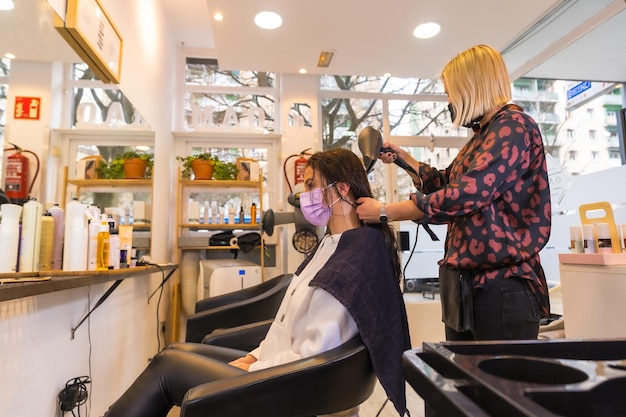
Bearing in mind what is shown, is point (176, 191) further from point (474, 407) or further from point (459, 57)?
point (474, 407)

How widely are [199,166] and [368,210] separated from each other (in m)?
2.78

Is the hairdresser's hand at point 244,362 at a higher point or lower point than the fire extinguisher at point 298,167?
lower

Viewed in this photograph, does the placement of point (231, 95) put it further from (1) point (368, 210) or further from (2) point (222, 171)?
(1) point (368, 210)

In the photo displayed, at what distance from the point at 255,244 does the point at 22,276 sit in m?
2.56

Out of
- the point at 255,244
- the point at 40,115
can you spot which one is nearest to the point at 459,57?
the point at 40,115

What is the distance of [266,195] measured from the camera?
13.6 feet

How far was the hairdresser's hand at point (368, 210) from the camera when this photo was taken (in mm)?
1233

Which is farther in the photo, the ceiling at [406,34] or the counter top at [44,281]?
the ceiling at [406,34]

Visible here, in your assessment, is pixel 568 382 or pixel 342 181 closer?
pixel 568 382

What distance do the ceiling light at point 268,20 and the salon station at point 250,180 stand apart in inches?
0.9

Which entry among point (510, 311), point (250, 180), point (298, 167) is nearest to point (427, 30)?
point (298, 167)

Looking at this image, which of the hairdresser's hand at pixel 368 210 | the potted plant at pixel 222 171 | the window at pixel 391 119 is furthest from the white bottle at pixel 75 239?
the window at pixel 391 119

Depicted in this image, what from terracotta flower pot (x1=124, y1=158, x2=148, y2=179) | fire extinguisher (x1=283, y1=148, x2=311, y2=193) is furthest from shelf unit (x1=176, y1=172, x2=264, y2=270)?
terracotta flower pot (x1=124, y1=158, x2=148, y2=179)

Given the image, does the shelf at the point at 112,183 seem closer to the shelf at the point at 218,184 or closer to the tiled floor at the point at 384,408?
the shelf at the point at 218,184
